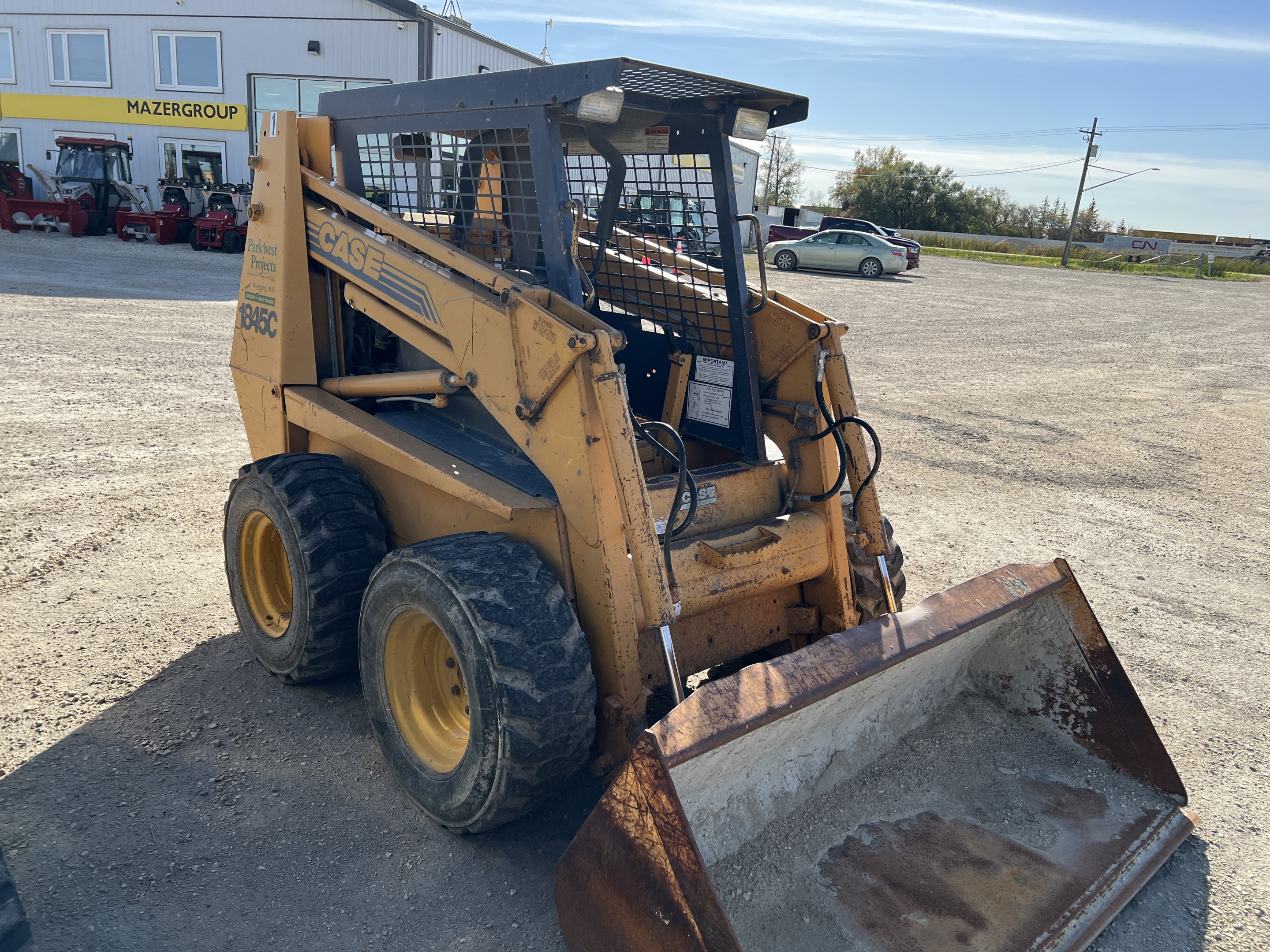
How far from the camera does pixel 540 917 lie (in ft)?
9.04

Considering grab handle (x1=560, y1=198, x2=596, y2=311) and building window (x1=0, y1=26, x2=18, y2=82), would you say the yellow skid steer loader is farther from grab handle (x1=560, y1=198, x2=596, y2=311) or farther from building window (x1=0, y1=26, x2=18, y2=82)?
building window (x1=0, y1=26, x2=18, y2=82)

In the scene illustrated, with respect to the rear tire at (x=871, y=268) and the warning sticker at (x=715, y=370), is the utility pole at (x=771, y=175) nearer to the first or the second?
the rear tire at (x=871, y=268)

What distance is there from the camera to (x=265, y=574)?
4074 mm

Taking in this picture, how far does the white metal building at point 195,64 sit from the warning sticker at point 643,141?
788 inches

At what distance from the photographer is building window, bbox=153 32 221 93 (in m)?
24.3

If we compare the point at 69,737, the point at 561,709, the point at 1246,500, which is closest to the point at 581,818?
the point at 561,709

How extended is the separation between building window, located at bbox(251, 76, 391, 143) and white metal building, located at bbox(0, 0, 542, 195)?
3 cm

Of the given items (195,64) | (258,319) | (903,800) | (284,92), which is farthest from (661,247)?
(195,64)

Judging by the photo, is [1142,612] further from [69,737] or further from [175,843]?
[69,737]

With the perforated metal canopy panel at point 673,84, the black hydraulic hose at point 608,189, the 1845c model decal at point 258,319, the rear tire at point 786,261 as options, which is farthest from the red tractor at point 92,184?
the perforated metal canopy panel at point 673,84

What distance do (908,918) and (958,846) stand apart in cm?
39

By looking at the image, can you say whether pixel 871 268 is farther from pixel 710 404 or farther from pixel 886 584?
pixel 886 584

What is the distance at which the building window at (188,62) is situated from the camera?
24.3 metres

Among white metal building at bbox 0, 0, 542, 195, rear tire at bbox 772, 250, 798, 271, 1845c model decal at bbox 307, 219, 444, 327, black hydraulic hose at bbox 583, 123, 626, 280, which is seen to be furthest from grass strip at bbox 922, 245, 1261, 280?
1845c model decal at bbox 307, 219, 444, 327
